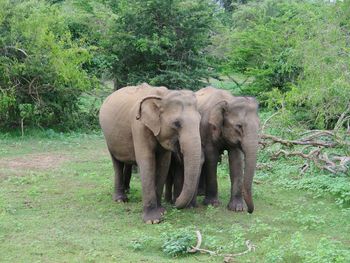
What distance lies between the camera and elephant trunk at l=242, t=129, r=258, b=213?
8227 mm

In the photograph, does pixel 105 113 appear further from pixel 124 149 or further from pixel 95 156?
pixel 95 156

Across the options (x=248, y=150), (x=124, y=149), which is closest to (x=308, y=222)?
(x=248, y=150)

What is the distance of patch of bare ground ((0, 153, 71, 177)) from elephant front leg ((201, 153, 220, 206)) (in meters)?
4.13

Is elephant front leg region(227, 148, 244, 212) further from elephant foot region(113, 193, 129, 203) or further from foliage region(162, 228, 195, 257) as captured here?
foliage region(162, 228, 195, 257)

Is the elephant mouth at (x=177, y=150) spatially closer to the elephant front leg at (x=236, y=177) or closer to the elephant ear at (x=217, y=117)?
the elephant ear at (x=217, y=117)

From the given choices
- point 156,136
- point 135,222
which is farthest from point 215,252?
point 156,136

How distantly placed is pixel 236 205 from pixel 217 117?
137cm

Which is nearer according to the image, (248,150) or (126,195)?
(248,150)

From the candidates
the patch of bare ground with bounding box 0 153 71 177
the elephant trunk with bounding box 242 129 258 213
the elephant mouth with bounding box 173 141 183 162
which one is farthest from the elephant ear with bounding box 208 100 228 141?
the patch of bare ground with bounding box 0 153 71 177

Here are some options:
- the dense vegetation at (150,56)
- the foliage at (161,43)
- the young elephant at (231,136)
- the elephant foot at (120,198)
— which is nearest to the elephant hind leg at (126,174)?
the elephant foot at (120,198)

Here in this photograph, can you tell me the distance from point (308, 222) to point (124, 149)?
2999 mm

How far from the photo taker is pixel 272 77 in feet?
73.0

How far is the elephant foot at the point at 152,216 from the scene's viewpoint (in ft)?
26.9

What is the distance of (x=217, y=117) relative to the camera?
29.7 ft
